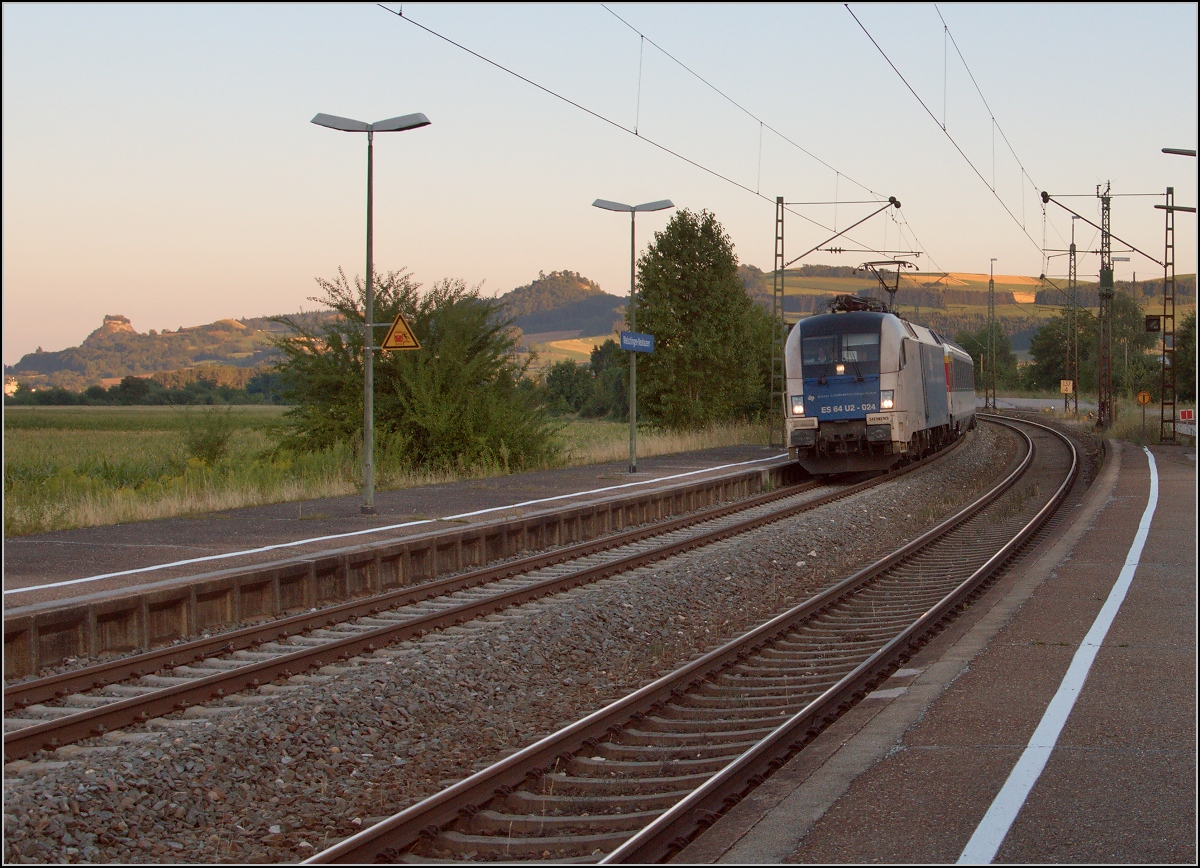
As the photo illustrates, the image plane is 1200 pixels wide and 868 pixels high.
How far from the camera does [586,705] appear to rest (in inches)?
362

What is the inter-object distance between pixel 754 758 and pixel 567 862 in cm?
167

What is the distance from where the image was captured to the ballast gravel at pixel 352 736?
6.38 m

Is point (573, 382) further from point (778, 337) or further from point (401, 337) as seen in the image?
point (401, 337)

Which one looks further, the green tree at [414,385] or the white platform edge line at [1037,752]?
the green tree at [414,385]

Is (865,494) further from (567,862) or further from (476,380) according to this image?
(567,862)

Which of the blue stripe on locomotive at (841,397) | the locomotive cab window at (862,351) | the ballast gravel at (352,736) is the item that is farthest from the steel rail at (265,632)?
the locomotive cab window at (862,351)

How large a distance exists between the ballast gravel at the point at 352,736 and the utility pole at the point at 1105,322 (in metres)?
34.2

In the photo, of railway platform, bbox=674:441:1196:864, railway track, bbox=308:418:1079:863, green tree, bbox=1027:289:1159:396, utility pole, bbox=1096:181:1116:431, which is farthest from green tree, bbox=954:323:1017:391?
railway platform, bbox=674:441:1196:864

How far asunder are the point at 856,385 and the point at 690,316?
1290cm

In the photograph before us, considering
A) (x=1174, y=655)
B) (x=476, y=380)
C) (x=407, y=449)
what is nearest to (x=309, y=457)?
(x=407, y=449)

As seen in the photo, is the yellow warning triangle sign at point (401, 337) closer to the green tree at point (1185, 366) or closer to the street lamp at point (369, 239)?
the street lamp at point (369, 239)

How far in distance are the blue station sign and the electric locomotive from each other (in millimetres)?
3181

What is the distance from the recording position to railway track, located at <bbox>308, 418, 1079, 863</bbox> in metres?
6.11

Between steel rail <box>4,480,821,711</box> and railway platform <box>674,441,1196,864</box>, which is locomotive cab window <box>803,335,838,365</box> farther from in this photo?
railway platform <box>674,441,1196,864</box>
